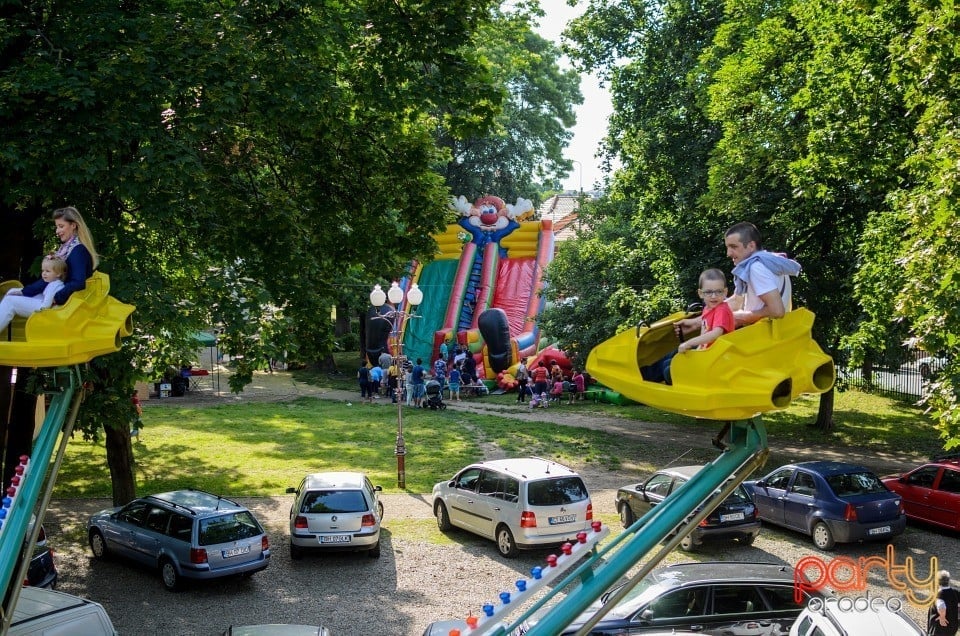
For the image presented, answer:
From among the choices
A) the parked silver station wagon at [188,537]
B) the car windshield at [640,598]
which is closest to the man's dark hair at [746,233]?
the car windshield at [640,598]

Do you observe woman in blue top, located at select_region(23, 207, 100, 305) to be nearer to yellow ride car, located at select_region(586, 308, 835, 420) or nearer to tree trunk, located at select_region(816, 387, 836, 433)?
yellow ride car, located at select_region(586, 308, 835, 420)

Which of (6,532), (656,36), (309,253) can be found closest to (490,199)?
(656,36)

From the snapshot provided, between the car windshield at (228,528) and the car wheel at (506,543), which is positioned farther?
the car wheel at (506,543)

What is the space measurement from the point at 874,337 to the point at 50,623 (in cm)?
1599

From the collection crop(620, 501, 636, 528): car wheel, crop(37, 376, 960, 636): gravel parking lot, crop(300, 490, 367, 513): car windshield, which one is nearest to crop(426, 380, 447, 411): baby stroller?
crop(37, 376, 960, 636): gravel parking lot

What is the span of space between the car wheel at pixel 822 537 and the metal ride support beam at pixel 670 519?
1232cm

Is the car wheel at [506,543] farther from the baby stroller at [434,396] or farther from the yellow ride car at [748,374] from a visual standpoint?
the baby stroller at [434,396]

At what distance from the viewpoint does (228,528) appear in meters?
14.7

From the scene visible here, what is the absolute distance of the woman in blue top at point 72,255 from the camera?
624cm

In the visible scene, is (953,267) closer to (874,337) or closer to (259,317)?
(874,337)

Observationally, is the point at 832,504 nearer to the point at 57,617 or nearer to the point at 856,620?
the point at 856,620

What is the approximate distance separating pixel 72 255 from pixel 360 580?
1029cm

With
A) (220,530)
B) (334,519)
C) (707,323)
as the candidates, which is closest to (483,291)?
(334,519)

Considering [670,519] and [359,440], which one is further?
[359,440]
